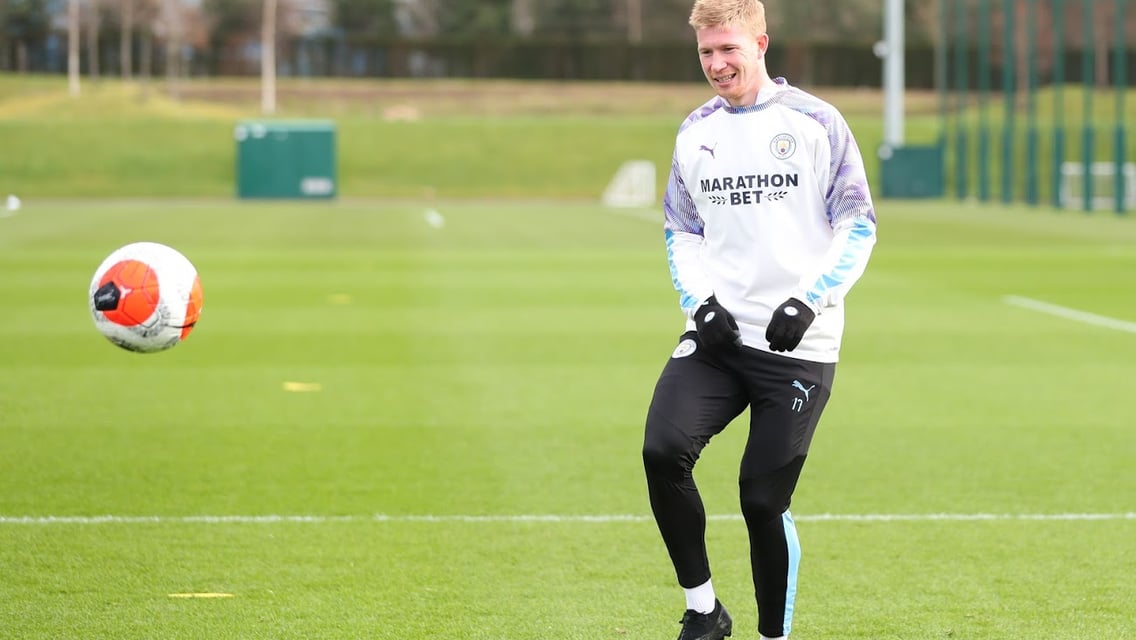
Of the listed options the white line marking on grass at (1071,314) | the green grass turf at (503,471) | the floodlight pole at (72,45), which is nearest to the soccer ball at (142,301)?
the green grass turf at (503,471)

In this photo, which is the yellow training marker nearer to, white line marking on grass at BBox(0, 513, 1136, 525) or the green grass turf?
the green grass turf

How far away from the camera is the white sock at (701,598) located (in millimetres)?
5121

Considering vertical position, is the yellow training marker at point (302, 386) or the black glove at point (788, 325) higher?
the black glove at point (788, 325)

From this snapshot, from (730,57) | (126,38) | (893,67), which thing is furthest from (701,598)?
(126,38)

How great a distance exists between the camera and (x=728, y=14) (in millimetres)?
4867

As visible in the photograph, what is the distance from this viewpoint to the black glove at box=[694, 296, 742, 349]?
4.90 m

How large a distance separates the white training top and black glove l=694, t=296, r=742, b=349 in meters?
0.07

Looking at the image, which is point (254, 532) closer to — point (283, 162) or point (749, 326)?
point (749, 326)

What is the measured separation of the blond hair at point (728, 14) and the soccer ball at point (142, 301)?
2.43 m

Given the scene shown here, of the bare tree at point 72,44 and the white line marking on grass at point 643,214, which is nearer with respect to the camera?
the white line marking on grass at point 643,214

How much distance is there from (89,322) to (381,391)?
5.22 m

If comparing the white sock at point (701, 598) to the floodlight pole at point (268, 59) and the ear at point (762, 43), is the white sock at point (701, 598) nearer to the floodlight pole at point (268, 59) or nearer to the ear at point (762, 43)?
the ear at point (762, 43)

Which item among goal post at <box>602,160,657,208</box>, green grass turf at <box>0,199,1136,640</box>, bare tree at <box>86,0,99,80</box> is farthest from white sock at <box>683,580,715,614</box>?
bare tree at <box>86,0,99,80</box>

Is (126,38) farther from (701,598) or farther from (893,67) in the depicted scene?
(701,598)
